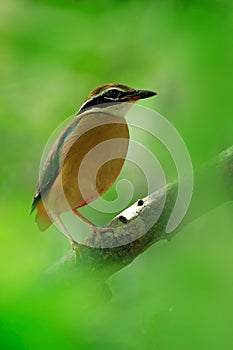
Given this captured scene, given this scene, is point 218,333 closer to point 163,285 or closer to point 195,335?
point 195,335

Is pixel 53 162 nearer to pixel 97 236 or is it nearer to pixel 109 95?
pixel 109 95

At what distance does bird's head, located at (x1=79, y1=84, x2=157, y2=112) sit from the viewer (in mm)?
2096

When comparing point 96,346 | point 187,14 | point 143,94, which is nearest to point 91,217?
point 143,94

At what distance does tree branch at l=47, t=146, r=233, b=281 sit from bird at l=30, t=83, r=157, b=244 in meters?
0.36

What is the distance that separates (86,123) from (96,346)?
209 cm

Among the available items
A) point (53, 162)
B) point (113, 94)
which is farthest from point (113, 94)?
point (53, 162)

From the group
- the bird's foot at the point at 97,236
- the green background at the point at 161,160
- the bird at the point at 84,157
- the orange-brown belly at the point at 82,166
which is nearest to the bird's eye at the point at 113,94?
the bird at the point at 84,157

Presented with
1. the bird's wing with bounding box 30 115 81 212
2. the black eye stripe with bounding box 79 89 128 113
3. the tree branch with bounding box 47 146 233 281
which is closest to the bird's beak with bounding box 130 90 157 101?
the black eye stripe with bounding box 79 89 128 113

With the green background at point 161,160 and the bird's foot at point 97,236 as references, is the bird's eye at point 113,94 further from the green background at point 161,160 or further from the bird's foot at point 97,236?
the bird's foot at point 97,236

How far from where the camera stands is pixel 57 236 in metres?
1.69

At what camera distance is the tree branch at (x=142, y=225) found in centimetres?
129

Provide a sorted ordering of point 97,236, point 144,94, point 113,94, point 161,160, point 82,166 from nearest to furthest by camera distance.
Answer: point 161,160, point 144,94, point 97,236, point 113,94, point 82,166

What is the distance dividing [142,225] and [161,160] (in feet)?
1.03

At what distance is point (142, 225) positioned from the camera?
1.81 m
